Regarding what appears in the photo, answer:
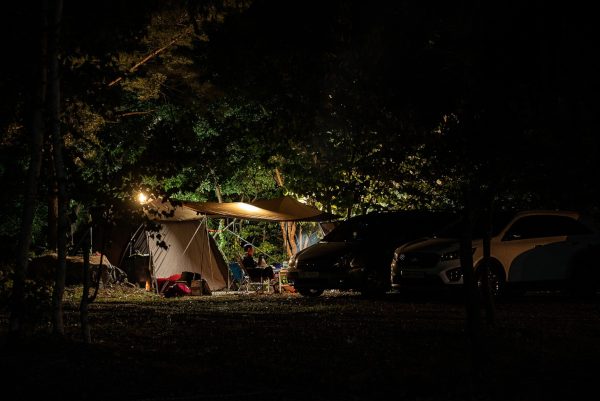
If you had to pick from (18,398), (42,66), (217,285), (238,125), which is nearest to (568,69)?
(238,125)

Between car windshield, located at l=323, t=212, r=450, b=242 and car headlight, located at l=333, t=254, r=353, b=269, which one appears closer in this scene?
car headlight, located at l=333, t=254, r=353, b=269

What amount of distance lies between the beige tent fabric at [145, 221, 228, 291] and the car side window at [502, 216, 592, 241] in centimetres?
855

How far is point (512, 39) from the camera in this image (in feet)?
32.7

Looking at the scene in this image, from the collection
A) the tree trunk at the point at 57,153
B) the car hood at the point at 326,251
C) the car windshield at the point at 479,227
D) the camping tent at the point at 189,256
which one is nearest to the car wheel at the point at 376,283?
the car hood at the point at 326,251

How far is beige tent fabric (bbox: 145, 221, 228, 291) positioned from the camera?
21.1m

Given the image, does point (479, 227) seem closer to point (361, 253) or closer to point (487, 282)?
point (361, 253)

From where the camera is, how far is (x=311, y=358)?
789 centimetres

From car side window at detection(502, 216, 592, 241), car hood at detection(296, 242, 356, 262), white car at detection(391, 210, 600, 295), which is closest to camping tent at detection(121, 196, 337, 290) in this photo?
car hood at detection(296, 242, 356, 262)

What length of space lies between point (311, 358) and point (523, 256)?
8.61 meters

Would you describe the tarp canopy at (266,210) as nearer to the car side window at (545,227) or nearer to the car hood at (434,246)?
the car hood at (434,246)

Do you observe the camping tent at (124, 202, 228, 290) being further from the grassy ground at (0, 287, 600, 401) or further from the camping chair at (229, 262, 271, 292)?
the grassy ground at (0, 287, 600, 401)

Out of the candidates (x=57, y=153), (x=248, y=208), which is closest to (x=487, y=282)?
(x=57, y=153)

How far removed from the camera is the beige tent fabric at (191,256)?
2108 centimetres

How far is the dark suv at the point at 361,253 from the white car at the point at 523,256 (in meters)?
1.05
